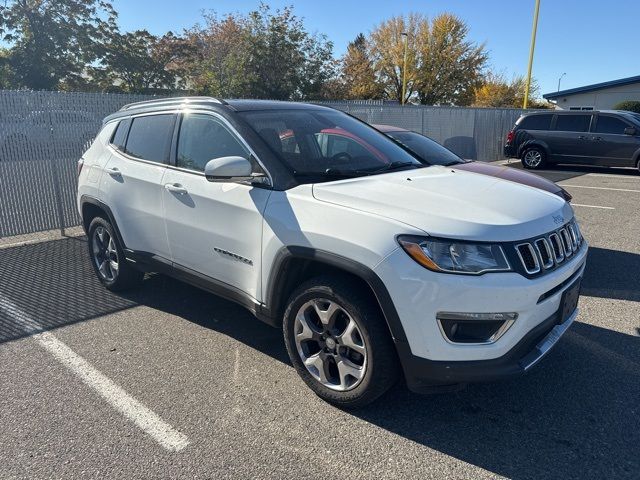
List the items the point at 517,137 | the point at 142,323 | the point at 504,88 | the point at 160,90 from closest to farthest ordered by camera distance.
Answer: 1. the point at 142,323
2. the point at 517,137
3. the point at 160,90
4. the point at 504,88

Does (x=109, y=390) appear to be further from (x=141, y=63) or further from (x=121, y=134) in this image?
(x=141, y=63)

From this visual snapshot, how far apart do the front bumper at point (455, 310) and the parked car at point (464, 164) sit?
2745 millimetres

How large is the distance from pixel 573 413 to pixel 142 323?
3286 millimetres

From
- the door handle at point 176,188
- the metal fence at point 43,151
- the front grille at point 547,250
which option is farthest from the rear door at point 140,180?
the metal fence at point 43,151

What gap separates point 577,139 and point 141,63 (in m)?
27.5

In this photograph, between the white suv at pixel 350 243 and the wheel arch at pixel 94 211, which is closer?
the white suv at pixel 350 243

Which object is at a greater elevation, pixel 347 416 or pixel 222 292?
pixel 222 292

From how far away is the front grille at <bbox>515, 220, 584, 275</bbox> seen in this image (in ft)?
8.51

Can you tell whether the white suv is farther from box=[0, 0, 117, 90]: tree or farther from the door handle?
box=[0, 0, 117, 90]: tree

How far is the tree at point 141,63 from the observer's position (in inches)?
1241

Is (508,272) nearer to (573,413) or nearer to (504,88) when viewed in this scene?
(573,413)

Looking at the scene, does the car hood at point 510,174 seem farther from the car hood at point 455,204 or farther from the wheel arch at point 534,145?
the wheel arch at point 534,145

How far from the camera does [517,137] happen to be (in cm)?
1521

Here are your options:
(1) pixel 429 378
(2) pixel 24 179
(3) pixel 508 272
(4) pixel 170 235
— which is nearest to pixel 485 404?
(1) pixel 429 378
